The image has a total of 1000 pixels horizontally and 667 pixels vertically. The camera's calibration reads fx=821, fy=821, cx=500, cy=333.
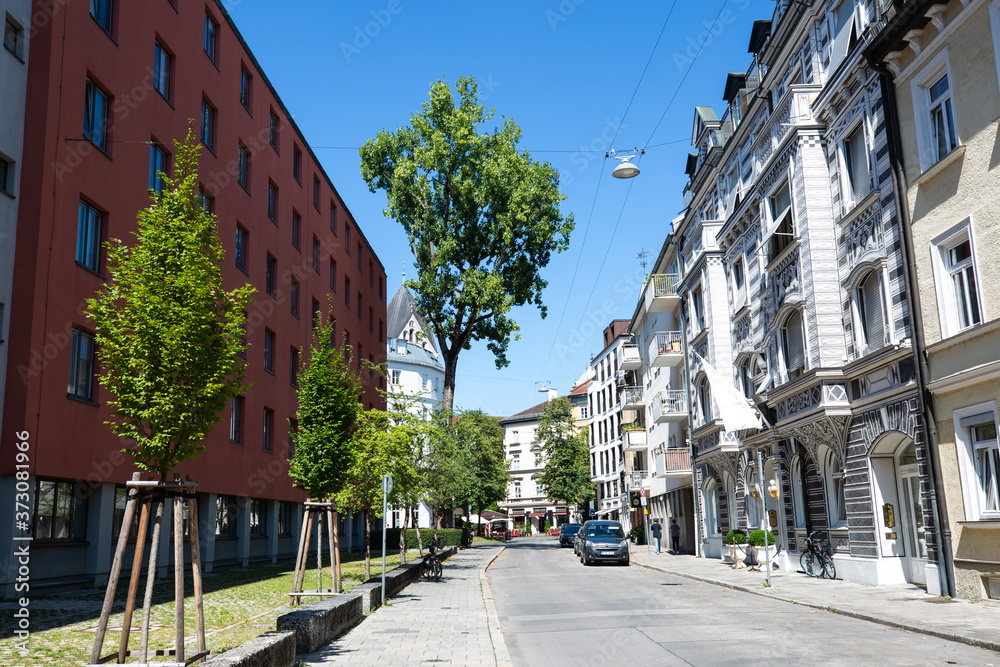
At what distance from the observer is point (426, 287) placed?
37594 mm

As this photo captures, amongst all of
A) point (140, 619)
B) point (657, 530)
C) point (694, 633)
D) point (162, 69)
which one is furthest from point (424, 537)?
point (694, 633)

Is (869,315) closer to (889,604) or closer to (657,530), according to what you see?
(889,604)

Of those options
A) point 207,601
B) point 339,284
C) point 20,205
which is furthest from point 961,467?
point 339,284

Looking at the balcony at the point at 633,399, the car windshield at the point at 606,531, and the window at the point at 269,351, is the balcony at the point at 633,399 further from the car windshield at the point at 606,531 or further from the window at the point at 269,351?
the window at the point at 269,351

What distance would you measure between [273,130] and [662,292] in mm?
19582

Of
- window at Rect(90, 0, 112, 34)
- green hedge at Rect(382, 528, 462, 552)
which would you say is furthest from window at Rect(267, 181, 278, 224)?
green hedge at Rect(382, 528, 462, 552)

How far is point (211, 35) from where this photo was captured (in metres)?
26.3

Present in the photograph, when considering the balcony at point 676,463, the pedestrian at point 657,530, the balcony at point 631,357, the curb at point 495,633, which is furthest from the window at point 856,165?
the balcony at point 631,357

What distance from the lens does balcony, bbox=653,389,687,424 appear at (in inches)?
1512

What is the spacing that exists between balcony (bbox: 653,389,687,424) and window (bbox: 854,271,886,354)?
18.8 meters

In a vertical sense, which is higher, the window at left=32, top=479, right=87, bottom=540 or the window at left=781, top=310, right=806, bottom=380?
the window at left=781, top=310, right=806, bottom=380

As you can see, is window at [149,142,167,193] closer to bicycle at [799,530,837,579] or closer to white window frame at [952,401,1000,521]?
white window frame at [952,401,1000,521]

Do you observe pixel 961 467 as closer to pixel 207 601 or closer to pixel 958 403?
pixel 958 403

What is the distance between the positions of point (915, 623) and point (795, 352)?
11.9 meters
